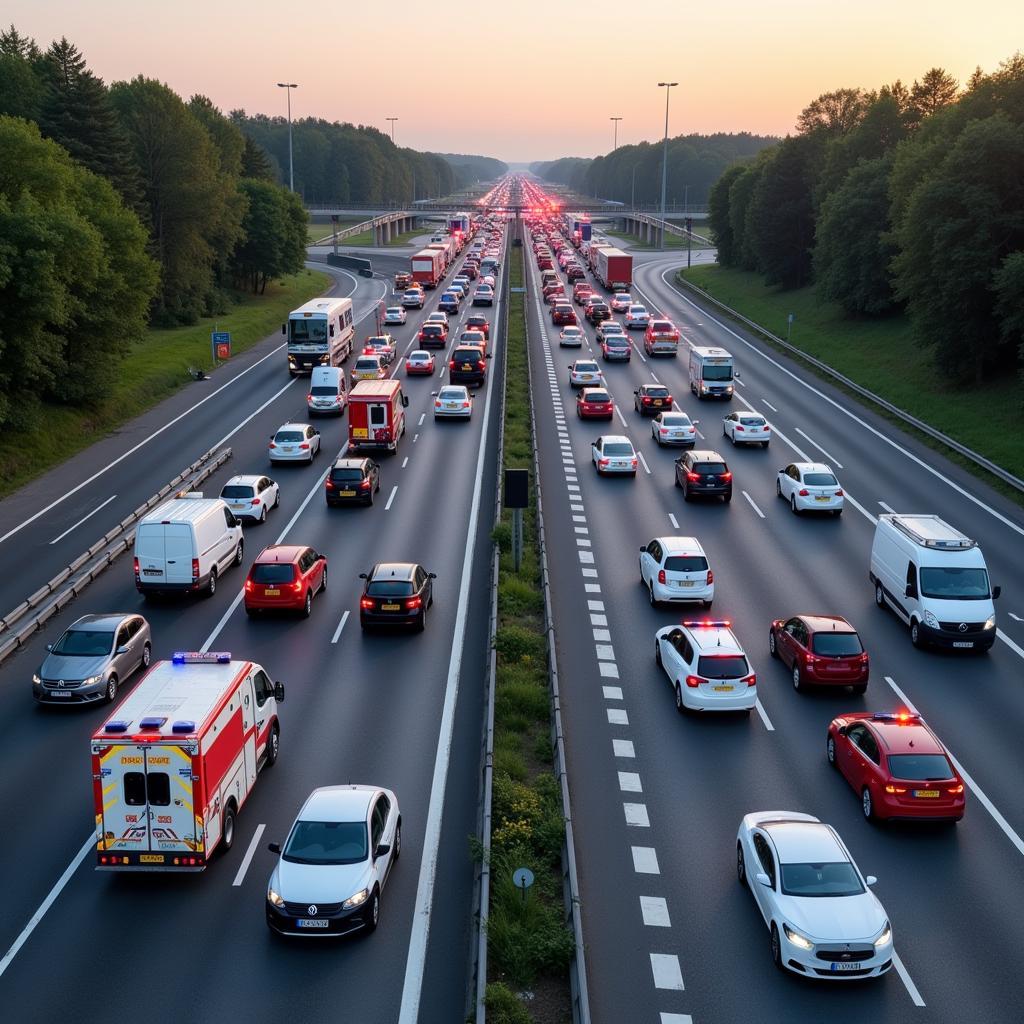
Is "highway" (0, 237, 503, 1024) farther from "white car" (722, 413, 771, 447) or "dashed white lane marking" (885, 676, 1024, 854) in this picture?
"white car" (722, 413, 771, 447)

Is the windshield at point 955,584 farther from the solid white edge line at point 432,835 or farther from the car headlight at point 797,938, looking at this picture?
the car headlight at point 797,938

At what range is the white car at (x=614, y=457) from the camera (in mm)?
45031

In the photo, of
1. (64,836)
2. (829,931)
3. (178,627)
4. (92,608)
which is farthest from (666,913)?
(92,608)

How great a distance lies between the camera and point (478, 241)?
650 ft

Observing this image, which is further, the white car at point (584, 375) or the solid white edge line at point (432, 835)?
the white car at point (584, 375)

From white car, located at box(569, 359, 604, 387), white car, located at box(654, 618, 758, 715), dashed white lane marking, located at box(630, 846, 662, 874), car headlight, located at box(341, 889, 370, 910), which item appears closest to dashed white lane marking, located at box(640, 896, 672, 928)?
dashed white lane marking, located at box(630, 846, 662, 874)

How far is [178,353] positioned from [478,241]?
432 ft

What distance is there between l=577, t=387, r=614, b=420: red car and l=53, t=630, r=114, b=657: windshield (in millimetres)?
33024

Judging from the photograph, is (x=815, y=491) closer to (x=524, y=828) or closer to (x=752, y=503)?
(x=752, y=503)

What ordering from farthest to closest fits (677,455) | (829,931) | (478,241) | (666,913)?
(478,241)
(677,455)
(666,913)
(829,931)

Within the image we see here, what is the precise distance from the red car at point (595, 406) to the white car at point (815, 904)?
38726mm

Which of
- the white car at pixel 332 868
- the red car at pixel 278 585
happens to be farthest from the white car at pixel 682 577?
the white car at pixel 332 868

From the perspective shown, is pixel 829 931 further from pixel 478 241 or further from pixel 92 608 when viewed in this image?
pixel 478 241

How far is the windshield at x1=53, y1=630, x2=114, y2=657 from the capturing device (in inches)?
1013
